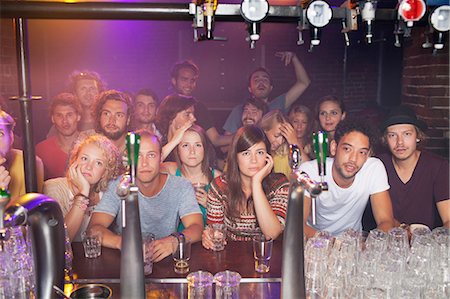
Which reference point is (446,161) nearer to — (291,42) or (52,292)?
(291,42)

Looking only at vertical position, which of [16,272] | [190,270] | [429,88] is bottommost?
[190,270]

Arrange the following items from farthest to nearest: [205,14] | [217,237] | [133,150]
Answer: [217,237] → [205,14] → [133,150]

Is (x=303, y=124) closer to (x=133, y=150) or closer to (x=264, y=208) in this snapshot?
(x=264, y=208)

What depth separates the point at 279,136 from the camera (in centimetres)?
295

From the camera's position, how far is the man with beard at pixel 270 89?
2.84m

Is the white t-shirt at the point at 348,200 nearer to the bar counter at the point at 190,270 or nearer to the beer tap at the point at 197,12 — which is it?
the bar counter at the point at 190,270

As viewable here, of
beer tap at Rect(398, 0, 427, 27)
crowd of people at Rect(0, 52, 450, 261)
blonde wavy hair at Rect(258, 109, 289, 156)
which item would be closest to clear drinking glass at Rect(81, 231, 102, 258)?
crowd of people at Rect(0, 52, 450, 261)

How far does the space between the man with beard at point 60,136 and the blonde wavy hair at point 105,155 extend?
4 centimetres

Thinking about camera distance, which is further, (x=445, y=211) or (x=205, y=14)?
(x=445, y=211)

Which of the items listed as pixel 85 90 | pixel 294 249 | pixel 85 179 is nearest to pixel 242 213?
pixel 85 179

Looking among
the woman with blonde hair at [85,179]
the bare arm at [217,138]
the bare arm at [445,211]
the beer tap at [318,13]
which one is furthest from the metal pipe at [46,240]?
the bare arm at [445,211]

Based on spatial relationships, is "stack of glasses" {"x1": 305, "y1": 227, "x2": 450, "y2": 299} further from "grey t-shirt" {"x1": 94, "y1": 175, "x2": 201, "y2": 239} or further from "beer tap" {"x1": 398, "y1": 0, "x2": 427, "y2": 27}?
"grey t-shirt" {"x1": 94, "y1": 175, "x2": 201, "y2": 239}

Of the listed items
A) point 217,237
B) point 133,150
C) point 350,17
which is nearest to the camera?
point 133,150

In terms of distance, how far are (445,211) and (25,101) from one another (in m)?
2.42
